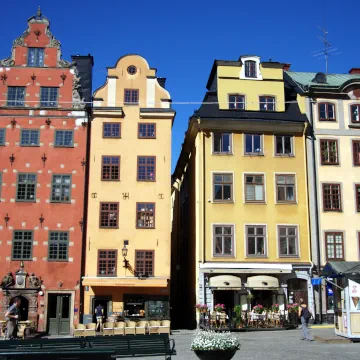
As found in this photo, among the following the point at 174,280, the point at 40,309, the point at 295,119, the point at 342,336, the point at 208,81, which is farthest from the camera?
the point at 174,280

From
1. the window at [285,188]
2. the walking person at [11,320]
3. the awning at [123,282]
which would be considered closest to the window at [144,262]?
the awning at [123,282]

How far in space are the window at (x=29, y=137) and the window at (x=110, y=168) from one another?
430 cm

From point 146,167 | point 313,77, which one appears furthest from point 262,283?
point 313,77

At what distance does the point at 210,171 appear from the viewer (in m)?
34.9

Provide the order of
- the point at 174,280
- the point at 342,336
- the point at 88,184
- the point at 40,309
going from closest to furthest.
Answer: the point at 342,336 → the point at 40,309 → the point at 88,184 → the point at 174,280

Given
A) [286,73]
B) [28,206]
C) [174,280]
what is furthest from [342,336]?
[174,280]

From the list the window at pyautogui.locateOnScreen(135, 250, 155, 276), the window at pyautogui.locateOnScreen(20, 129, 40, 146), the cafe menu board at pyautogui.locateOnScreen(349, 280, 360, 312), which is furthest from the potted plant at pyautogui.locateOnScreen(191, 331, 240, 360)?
the window at pyautogui.locateOnScreen(20, 129, 40, 146)

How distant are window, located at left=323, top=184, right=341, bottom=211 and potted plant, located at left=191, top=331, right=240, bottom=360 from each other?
74.6 ft

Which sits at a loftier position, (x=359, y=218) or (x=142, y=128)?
(x=142, y=128)

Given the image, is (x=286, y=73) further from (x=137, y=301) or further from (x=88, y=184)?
(x=137, y=301)

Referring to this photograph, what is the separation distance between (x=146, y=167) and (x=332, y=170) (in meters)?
12.3

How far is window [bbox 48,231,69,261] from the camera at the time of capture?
32.6 meters

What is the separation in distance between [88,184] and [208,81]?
1303 centimetres

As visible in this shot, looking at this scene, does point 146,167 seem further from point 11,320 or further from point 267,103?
point 11,320
